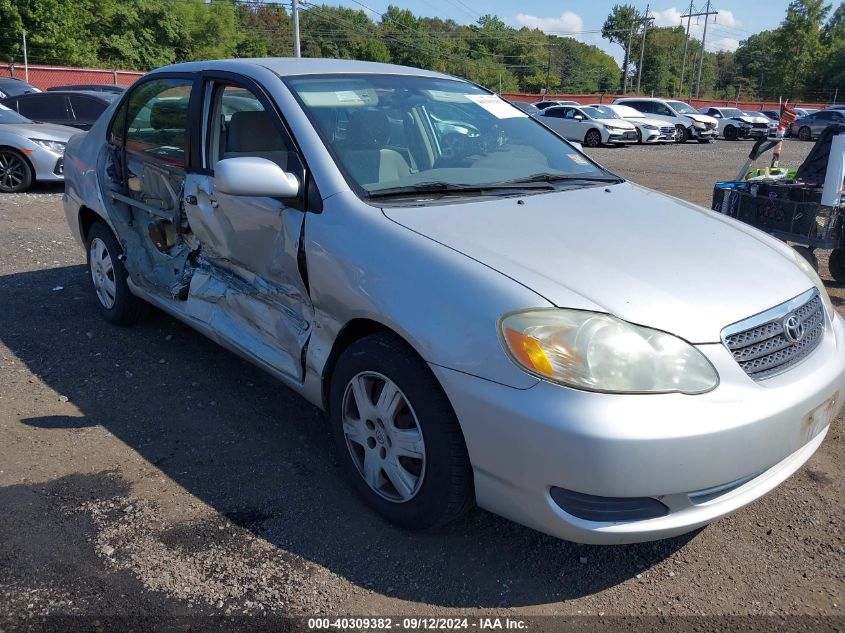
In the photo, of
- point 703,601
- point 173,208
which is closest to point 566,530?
point 703,601

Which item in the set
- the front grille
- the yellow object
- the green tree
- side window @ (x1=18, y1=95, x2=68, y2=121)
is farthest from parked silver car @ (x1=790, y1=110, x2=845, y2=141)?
the green tree

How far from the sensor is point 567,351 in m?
2.23

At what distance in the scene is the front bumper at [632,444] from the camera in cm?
213

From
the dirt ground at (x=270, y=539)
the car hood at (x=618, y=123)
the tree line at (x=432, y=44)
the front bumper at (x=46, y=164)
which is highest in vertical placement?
the tree line at (x=432, y=44)

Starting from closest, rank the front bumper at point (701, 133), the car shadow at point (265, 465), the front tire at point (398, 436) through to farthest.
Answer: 1. the front tire at point (398, 436)
2. the car shadow at point (265, 465)
3. the front bumper at point (701, 133)

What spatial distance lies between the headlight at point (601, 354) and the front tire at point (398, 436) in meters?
0.38

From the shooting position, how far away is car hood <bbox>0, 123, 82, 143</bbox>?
10375 millimetres

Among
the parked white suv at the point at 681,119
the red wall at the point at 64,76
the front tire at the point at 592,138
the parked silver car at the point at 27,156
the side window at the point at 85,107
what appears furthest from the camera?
the red wall at the point at 64,76

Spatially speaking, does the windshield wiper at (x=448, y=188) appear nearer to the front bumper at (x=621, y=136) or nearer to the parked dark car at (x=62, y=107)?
the parked dark car at (x=62, y=107)

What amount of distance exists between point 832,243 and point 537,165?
3.63m

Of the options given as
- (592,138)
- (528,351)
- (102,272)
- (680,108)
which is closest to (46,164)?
(102,272)

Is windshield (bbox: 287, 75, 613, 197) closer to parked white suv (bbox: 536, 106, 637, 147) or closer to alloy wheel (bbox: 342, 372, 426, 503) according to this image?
alloy wheel (bbox: 342, 372, 426, 503)

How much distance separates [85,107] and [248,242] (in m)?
11.3

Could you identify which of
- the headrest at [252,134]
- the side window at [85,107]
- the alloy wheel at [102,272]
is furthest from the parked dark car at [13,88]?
the headrest at [252,134]
